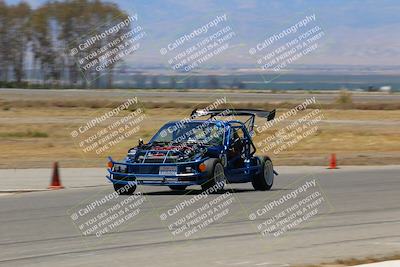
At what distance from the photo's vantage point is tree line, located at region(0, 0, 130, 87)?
112m

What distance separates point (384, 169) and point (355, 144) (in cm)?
1171

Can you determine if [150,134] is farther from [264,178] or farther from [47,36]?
[47,36]

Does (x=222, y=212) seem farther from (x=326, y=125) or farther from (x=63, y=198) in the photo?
(x=326, y=125)

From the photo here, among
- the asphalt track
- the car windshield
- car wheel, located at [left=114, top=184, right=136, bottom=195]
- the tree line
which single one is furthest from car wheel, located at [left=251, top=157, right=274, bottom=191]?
the tree line

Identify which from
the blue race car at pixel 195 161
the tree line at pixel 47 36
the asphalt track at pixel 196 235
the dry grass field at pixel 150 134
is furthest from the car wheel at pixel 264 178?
the tree line at pixel 47 36

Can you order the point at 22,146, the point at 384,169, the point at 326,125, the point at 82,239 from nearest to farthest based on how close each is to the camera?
the point at 82,239, the point at 384,169, the point at 22,146, the point at 326,125

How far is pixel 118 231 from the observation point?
13531 mm

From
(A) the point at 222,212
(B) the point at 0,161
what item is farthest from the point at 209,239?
(B) the point at 0,161

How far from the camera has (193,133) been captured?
63.8 feet

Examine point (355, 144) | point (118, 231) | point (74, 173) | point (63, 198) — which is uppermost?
point (118, 231)

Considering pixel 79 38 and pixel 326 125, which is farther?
pixel 79 38

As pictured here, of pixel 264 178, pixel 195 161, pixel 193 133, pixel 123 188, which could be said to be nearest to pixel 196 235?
pixel 195 161

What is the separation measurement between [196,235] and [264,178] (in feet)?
23.3

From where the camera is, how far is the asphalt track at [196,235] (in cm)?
1117
